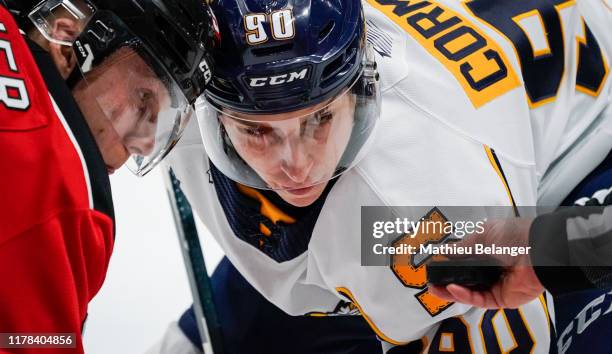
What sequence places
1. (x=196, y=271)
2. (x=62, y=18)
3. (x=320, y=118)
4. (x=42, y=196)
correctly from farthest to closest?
(x=196, y=271) < (x=320, y=118) < (x=62, y=18) < (x=42, y=196)

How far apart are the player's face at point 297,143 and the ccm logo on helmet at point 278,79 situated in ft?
0.24

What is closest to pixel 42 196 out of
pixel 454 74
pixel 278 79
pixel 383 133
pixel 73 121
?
pixel 73 121

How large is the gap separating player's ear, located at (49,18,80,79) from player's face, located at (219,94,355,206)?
308 mm

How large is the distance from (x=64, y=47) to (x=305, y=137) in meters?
→ 0.42

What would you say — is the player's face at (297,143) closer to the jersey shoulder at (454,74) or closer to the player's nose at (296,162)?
the player's nose at (296,162)

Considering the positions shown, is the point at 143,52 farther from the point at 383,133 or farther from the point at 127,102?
the point at 383,133

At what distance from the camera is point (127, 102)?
1185mm

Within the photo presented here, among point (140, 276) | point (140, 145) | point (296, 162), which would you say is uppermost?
point (140, 145)

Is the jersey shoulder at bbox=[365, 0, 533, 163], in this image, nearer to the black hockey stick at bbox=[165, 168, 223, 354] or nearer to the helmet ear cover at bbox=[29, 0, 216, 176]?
the helmet ear cover at bbox=[29, 0, 216, 176]

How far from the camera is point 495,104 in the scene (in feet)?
5.02

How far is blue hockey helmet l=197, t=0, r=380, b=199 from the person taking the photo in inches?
50.9

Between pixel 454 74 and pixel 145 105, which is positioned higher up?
pixel 145 105

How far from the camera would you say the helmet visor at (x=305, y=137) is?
1.39 metres

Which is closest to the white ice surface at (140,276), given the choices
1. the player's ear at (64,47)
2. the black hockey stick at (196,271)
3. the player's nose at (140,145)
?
the black hockey stick at (196,271)
